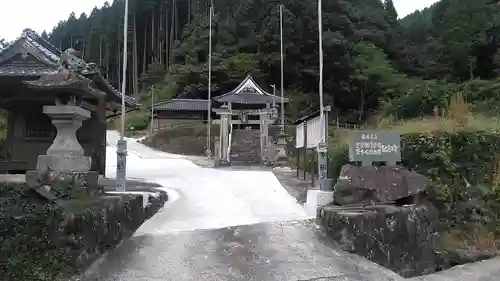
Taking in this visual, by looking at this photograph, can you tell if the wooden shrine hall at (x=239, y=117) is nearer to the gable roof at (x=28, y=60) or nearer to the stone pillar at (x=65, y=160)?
the gable roof at (x=28, y=60)

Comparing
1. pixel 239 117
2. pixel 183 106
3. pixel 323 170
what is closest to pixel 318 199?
pixel 323 170

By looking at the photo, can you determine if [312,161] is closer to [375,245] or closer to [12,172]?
[375,245]

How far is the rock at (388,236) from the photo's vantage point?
Result: 635 cm

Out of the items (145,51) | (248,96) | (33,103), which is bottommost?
(33,103)

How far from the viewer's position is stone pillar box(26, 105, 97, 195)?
593 cm

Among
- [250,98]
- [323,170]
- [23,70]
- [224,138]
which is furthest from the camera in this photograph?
[250,98]

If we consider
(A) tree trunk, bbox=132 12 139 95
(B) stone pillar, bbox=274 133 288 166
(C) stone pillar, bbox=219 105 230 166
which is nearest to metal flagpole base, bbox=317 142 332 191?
(B) stone pillar, bbox=274 133 288 166

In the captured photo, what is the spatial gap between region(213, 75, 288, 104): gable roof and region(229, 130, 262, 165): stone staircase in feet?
10.6

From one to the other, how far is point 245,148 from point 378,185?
62.2 feet

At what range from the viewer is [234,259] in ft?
19.0

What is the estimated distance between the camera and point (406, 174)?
756 centimetres

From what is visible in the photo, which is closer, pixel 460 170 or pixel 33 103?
pixel 460 170

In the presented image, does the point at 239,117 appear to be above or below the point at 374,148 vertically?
above

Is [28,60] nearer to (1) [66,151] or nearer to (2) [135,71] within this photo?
(1) [66,151]
